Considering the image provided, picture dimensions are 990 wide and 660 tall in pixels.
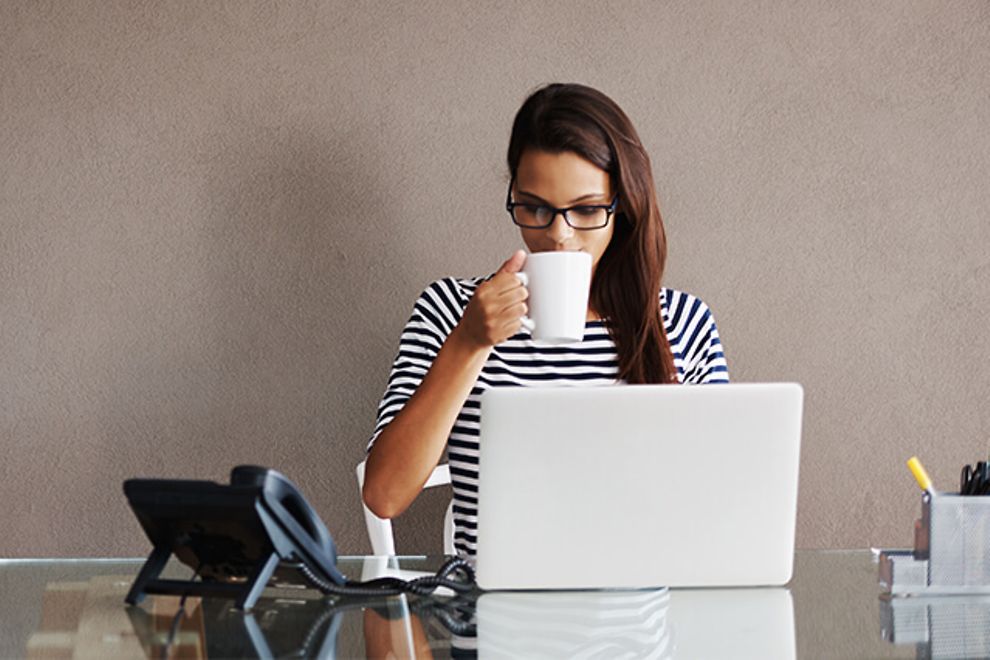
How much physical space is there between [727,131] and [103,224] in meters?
1.25

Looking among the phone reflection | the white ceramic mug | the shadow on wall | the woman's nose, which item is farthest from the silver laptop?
the shadow on wall

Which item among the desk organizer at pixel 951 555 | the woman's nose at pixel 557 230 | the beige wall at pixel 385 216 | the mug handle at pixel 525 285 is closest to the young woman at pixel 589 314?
the woman's nose at pixel 557 230

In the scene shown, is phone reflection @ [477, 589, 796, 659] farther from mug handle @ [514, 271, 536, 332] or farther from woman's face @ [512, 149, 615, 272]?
woman's face @ [512, 149, 615, 272]

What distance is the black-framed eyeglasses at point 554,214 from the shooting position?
6.18 feet

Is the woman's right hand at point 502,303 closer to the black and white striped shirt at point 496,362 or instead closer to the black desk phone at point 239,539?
Answer: the black desk phone at point 239,539

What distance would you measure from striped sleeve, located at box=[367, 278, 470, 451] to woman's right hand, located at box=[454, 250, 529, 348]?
16.9 inches

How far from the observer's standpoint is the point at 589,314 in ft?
6.94

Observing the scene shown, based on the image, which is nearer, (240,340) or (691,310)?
(691,310)

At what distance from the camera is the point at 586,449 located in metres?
1.29

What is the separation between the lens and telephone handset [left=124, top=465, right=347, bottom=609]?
4.06ft

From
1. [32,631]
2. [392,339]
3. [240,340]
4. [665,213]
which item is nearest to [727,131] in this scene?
[665,213]

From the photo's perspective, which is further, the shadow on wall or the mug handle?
the shadow on wall

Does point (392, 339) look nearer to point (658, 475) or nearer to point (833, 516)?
point (833, 516)

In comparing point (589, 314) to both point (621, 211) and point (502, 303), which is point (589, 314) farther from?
point (502, 303)
